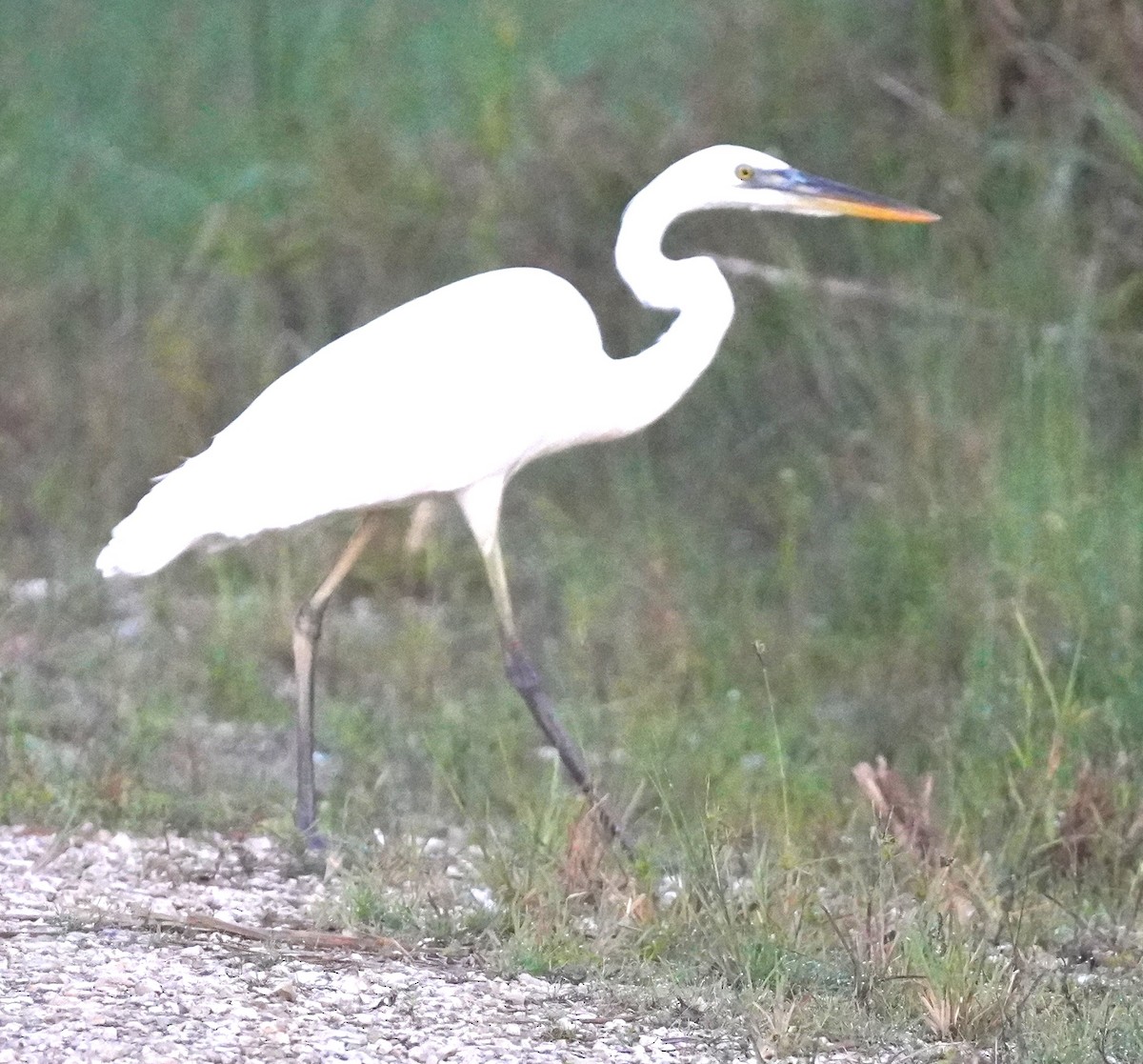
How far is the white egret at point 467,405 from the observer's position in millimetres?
4488

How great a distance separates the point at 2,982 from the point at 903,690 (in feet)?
10.2

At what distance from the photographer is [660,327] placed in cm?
767

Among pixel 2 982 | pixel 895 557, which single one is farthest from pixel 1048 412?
pixel 2 982

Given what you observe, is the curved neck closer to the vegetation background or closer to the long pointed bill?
the long pointed bill

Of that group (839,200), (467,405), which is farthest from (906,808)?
(839,200)

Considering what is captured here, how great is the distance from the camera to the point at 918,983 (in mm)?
3166

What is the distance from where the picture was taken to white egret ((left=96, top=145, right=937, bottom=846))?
14.7ft

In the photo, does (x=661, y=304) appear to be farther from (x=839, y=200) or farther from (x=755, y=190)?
(x=839, y=200)

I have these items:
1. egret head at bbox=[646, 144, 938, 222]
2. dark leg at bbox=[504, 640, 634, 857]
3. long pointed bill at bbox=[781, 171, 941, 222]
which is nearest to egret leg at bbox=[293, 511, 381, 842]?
dark leg at bbox=[504, 640, 634, 857]

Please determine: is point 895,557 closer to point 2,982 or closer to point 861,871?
point 861,871

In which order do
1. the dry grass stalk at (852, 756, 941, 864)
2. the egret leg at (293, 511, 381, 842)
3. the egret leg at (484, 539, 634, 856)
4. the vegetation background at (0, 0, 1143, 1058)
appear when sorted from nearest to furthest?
the dry grass stalk at (852, 756, 941, 864), the egret leg at (293, 511, 381, 842), the egret leg at (484, 539, 634, 856), the vegetation background at (0, 0, 1143, 1058)

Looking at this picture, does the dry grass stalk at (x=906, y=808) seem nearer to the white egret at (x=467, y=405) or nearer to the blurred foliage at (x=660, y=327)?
the blurred foliage at (x=660, y=327)

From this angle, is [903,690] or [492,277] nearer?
[492,277]

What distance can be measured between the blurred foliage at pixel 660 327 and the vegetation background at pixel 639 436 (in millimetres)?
16
